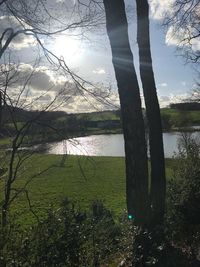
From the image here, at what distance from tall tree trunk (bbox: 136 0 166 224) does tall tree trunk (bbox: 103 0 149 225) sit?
235 cm

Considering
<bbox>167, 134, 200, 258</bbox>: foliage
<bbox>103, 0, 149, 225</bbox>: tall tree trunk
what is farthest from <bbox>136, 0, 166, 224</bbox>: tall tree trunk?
<bbox>103, 0, 149, 225</bbox>: tall tree trunk

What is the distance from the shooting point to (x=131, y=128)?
732cm

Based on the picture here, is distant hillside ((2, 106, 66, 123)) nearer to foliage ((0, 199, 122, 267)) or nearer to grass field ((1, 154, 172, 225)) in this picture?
foliage ((0, 199, 122, 267))

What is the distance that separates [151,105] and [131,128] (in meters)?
2.88

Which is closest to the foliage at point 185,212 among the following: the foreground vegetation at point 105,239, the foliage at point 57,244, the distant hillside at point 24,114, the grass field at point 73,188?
the foreground vegetation at point 105,239

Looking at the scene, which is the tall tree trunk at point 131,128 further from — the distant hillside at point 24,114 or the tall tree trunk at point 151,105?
the distant hillside at point 24,114

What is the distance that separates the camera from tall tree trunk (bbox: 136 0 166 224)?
992 centimetres

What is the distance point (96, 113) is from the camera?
9.49 m

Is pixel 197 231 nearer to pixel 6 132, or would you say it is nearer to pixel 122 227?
pixel 122 227

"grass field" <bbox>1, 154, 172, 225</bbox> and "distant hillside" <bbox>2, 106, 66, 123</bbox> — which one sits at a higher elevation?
"distant hillside" <bbox>2, 106, 66, 123</bbox>

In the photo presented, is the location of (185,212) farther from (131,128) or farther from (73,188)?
(73,188)

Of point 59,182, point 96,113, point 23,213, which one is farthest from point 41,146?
point 59,182

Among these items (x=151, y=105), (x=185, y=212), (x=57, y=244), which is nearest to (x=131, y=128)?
(x=57, y=244)

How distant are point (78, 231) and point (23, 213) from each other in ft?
55.1
